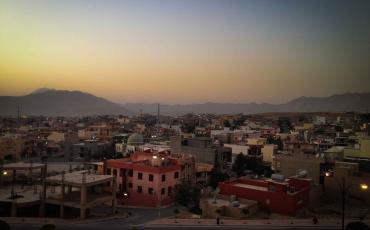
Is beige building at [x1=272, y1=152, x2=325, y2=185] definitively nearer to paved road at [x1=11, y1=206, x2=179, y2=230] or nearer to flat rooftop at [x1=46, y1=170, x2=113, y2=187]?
paved road at [x1=11, y1=206, x2=179, y2=230]

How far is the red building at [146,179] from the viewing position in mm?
33812

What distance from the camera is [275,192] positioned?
2875cm

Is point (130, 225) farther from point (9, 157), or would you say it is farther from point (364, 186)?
point (9, 157)

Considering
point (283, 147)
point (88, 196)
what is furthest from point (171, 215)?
point (283, 147)

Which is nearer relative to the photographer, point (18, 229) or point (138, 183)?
point (18, 229)

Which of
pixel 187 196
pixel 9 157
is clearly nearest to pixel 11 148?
pixel 9 157

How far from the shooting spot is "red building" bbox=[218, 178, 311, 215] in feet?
92.6

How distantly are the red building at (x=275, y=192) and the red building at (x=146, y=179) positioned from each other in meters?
5.32

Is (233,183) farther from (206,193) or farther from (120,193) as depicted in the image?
(120,193)

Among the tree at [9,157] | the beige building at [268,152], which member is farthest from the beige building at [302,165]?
the tree at [9,157]

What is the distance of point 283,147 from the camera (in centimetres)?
5981

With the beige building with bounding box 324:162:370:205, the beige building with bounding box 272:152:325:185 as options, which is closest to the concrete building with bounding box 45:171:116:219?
the beige building with bounding box 272:152:325:185

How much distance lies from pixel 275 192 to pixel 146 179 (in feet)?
35.3

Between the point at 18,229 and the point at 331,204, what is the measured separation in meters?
21.9
